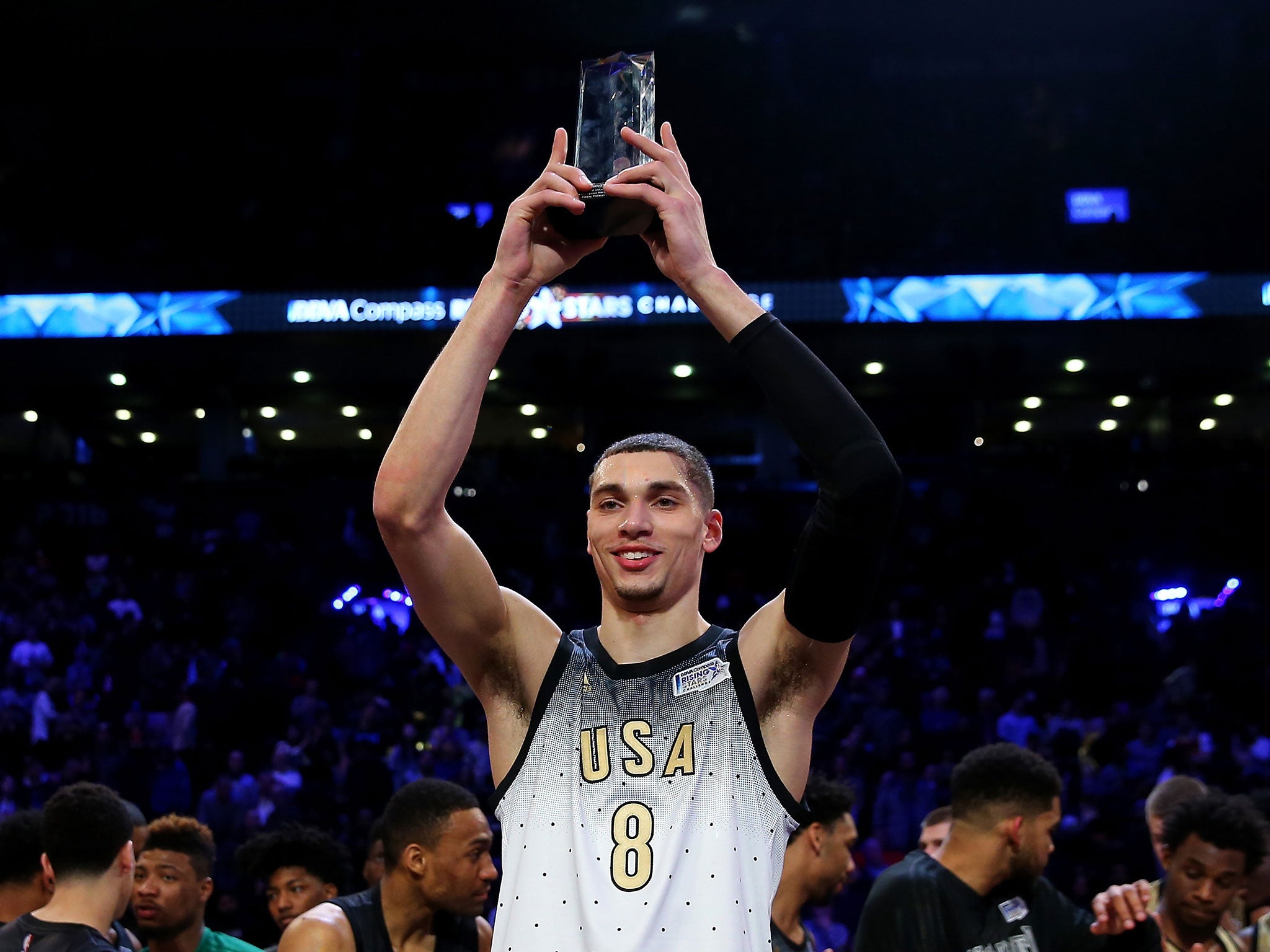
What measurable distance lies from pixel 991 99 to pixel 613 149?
52.9 ft

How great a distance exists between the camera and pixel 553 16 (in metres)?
16.2

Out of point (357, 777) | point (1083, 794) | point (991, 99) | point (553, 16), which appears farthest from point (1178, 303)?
point (357, 777)

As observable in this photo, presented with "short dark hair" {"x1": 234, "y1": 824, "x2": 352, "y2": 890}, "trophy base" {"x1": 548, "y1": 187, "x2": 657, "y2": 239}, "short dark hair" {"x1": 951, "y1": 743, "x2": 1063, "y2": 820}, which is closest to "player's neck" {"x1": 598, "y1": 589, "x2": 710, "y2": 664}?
"trophy base" {"x1": 548, "y1": 187, "x2": 657, "y2": 239}

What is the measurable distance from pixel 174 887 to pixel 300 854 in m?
0.82

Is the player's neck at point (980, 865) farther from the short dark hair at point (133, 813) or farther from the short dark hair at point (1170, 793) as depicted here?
the short dark hair at point (133, 813)

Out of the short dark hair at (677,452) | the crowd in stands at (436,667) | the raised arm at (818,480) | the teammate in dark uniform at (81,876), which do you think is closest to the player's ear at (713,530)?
the short dark hair at (677,452)

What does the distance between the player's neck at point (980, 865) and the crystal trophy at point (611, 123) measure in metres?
2.40

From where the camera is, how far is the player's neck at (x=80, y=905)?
11.1ft

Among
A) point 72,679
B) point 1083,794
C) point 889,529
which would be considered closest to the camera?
point 889,529

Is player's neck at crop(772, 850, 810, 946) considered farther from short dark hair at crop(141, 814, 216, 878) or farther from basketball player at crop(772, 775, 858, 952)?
short dark hair at crop(141, 814, 216, 878)

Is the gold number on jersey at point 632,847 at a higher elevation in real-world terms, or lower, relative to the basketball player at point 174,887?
lower

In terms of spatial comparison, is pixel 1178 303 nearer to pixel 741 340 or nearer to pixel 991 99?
pixel 991 99

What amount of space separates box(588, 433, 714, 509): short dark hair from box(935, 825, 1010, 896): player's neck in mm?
1974

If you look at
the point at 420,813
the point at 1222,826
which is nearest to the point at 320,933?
the point at 420,813
